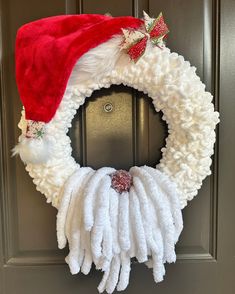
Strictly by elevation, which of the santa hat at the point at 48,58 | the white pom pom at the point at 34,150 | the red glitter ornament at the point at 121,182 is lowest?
the red glitter ornament at the point at 121,182

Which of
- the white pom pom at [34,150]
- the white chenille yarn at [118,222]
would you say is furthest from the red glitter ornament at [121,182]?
the white pom pom at [34,150]

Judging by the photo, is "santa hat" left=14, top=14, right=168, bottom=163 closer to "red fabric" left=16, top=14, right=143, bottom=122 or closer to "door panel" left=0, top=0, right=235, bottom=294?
"red fabric" left=16, top=14, right=143, bottom=122

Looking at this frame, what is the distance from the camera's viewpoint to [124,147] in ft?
3.29

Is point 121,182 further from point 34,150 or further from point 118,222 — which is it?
point 34,150

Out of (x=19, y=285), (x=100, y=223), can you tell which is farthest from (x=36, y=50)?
(x=19, y=285)

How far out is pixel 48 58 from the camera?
785 millimetres

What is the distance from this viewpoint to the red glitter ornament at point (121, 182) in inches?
34.8

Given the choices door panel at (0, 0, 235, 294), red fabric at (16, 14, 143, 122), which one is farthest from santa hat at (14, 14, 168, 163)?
door panel at (0, 0, 235, 294)

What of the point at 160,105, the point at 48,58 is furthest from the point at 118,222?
the point at 48,58

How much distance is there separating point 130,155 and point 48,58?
0.39 meters

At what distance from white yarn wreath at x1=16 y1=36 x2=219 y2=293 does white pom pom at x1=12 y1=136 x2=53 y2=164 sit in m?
0.03

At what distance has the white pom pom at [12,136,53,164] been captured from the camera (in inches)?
32.5

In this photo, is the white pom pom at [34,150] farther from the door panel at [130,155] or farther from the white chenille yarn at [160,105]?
the door panel at [130,155]

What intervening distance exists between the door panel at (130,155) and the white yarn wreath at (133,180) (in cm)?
10
